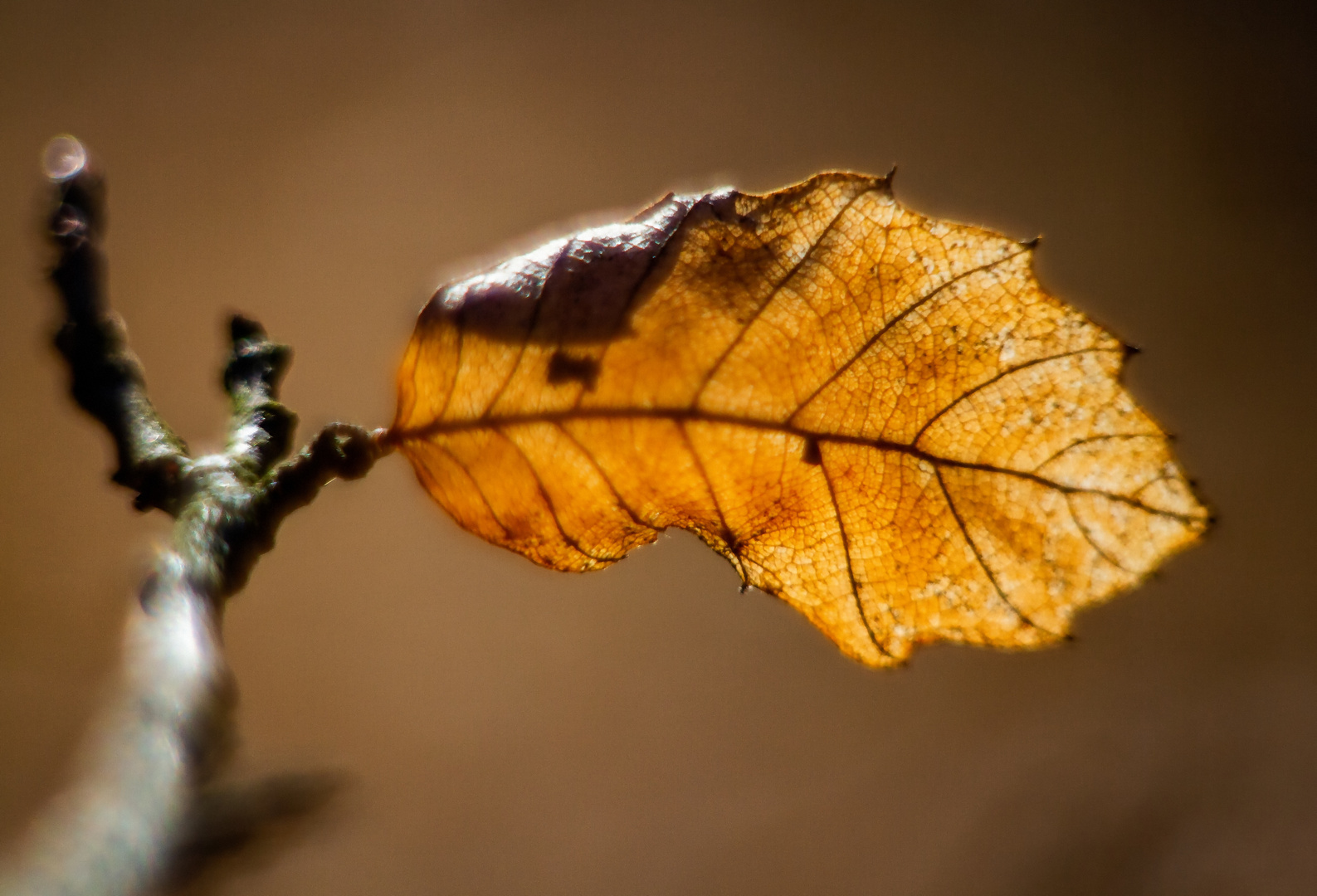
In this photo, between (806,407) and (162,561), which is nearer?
(162,561)

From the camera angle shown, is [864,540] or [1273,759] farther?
[1273,759]

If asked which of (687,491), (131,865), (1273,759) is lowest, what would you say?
(1273,759)

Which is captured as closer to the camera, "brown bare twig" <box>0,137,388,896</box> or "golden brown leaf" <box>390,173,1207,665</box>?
"brown bare twig" <box>0,137,388,896</box>

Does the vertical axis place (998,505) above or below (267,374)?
below

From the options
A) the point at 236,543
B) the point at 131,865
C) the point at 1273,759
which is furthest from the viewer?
the point at 1273,759

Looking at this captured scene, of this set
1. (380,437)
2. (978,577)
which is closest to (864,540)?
(978,577)

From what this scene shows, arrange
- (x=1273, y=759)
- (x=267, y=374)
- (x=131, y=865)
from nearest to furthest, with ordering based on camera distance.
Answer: (x=131, y=865) < (x=267, y=374) < (x=1273, y=759)

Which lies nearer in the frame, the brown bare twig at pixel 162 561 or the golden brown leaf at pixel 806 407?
the brown bare twig at pixel 162 561

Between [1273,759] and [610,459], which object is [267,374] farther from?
[1273,759]
